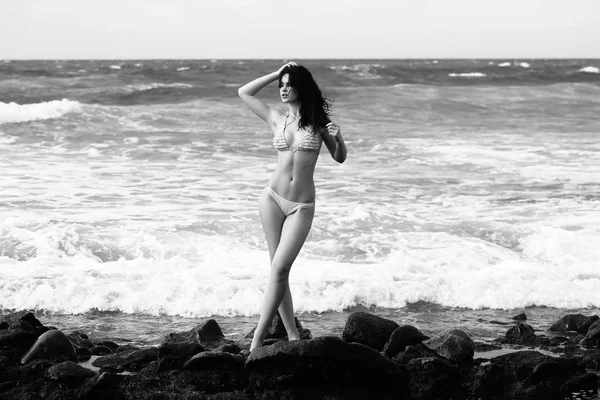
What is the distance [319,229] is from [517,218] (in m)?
2.95

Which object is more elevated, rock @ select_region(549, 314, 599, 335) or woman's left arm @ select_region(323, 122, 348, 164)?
woman's left arm @ select_region(323, 122, 348, 164)

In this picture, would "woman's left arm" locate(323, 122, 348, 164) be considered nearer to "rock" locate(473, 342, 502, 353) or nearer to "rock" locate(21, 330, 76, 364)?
"rock" locate(473, 342, 502, 353)

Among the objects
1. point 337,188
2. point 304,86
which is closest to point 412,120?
point 337,188

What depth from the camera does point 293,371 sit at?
5.63 m

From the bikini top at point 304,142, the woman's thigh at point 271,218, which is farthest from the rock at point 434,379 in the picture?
the bikini top at point 304,142

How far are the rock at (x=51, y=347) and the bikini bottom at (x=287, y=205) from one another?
1837 mm

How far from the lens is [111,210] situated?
1251cm

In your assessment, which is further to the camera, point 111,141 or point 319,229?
point 111,141

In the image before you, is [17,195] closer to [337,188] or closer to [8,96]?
[337,188]

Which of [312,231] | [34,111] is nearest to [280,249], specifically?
[312,231]

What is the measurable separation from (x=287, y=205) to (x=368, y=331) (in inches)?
56.4

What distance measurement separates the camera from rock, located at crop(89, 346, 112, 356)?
6563 millimetres

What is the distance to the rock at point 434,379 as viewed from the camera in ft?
18.9

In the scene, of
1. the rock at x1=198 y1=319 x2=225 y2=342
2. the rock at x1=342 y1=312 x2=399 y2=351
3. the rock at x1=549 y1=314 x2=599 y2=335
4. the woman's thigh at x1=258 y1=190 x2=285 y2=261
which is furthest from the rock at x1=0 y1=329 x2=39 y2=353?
A: the rock at x1=549 y1=314 x2=599 y2=335
